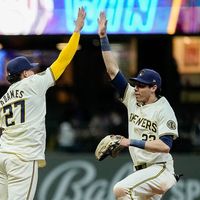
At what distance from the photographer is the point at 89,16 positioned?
38.0 feet

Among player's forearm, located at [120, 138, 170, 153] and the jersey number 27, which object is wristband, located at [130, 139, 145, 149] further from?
the jersey number 27

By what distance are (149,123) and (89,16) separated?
13.9 ft

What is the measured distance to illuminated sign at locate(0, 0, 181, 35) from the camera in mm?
11602

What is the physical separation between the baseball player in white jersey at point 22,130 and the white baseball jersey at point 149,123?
0.87 metres

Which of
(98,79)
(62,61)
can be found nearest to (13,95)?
(62,61)

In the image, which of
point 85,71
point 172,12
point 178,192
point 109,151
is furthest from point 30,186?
point 85,71

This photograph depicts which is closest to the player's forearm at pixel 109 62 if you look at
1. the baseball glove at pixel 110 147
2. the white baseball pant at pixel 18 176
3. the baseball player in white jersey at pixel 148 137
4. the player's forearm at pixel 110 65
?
the player's forearm at pixel 110 65

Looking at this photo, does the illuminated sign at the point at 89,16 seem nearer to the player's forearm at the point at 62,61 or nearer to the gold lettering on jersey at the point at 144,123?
the player's forearm at the point at 62,61

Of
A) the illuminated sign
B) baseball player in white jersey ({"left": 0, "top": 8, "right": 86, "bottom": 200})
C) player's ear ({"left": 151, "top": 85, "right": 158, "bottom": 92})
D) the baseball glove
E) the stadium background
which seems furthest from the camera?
the illuminated sign

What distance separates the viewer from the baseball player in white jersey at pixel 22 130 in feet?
24.4

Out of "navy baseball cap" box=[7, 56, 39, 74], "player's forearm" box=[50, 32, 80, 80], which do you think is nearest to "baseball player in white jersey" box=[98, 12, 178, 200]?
"player's forearm" box=[50, 32, 80, 80]

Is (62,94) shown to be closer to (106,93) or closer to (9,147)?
(106,93)

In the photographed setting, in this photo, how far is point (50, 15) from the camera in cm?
1178

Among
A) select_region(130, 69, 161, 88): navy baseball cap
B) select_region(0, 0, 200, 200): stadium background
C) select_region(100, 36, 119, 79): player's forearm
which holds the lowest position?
select_region(0, 0, 200, 200): stadium background
